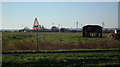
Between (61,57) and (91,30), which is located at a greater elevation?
(91,30)

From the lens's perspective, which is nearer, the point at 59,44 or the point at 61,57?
the point at 61,57

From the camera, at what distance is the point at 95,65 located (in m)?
6.81

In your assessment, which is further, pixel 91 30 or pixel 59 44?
pixel 91 30

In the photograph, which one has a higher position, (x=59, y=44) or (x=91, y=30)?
(x=91, y=30)

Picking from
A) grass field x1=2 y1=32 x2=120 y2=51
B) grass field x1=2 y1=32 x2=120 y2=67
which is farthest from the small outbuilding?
grass field x1=2 y1=32 x2=120 y2=67

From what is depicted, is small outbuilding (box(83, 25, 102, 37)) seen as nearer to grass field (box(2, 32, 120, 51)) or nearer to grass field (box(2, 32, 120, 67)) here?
grass field (box(2, 32, 120, 51))

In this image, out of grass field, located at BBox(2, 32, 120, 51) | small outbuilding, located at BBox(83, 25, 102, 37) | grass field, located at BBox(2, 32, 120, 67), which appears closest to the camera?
grass field, located at BBox(2, 32, 120, 67)

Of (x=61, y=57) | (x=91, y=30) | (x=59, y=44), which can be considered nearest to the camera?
(x=61, y=57)

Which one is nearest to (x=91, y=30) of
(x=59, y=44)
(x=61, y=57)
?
(x=59, y=44)

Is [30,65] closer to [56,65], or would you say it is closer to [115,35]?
[56,65]

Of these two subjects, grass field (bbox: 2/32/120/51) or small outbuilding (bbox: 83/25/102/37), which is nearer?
grass field (bbox: 2/32/120/51)

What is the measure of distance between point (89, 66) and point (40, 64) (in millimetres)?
2425

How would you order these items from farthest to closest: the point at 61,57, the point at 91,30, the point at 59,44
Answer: the point at 91,30 → the point at 59,44 → the point at 61,57

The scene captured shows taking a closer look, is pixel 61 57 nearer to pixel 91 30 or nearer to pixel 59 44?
pixel 59 44
